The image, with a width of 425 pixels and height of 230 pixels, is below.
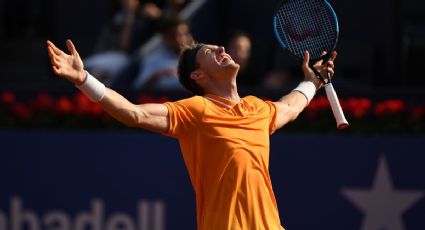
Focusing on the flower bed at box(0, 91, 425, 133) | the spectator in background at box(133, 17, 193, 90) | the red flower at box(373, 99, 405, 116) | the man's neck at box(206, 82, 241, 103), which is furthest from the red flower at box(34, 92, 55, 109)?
the man's neck at box(206, 82, 241, 103)

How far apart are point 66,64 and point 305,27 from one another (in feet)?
5.06

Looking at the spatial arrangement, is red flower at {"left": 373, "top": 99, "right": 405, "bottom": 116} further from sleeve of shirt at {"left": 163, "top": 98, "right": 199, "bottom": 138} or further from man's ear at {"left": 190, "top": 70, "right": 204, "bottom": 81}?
sleeve of shirt at {"left": 163, "top": 98, "right": 199, "bottom": 138}

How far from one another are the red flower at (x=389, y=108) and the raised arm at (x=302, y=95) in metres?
2.30

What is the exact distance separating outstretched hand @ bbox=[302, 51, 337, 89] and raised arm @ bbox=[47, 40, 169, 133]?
947 mm

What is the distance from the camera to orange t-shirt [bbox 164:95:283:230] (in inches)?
217

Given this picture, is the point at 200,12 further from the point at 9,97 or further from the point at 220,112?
the point at 220,112

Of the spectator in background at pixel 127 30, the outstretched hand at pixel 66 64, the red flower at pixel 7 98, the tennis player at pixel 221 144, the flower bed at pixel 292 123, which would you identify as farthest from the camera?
the spectator in background at pixel 127 30

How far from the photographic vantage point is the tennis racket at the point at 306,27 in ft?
19.7

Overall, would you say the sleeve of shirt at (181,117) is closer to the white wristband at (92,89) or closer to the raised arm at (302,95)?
the white wristband at (92,89)

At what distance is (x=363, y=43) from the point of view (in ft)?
35.4

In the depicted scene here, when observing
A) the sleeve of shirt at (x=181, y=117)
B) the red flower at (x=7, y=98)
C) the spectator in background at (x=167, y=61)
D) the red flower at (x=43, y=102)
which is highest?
the spectator in background at (x=167, y=61)

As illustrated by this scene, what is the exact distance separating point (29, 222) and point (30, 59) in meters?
4.31

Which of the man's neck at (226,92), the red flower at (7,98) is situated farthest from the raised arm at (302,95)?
the red flower at (7,98)

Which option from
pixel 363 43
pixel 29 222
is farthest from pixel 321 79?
pixel 363 43
